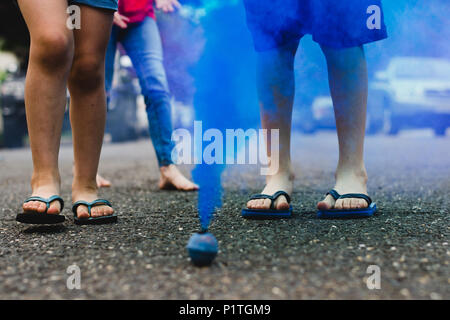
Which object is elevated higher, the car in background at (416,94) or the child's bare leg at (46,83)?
the car in background at (416,94)

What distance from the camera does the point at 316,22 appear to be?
7.02 ft

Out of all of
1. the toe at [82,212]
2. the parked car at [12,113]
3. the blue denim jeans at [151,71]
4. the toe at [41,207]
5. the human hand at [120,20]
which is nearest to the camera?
the toe at [41,207]

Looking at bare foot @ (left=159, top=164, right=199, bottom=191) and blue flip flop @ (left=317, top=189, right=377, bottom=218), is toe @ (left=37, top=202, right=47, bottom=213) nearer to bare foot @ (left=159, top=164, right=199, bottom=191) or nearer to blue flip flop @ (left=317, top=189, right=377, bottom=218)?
blue flip flop @ (left=317, top=189, right=377, bottom=218)

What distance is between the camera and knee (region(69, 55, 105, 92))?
2078 mm

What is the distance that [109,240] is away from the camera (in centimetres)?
178

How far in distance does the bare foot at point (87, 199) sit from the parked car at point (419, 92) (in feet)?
28.1

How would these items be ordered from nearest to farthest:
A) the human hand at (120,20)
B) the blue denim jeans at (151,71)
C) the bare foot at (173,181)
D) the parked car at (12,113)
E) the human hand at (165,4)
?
the human hand at (120,20) < the human hand at (165,4) < the blue denim jeans at (151,71) < the bare foot at (173,181) < the parked car at (12,113)

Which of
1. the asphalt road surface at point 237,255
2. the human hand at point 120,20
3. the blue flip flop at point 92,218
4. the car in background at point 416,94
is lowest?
the asphalt road surface at point 237,255

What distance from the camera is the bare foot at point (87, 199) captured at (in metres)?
2.09

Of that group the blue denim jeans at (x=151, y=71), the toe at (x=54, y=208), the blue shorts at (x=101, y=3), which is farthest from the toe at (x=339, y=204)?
the blue denim jeans at (x=151, y=71)

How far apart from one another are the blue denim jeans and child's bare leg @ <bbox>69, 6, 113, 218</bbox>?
1011 millimetres

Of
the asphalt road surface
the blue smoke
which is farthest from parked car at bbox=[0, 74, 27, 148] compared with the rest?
the blue smoke

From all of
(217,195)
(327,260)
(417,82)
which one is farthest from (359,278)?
(417,82)

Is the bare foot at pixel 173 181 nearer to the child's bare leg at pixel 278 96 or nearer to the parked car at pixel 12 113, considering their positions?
the child's bare leg at pixel 278 96
